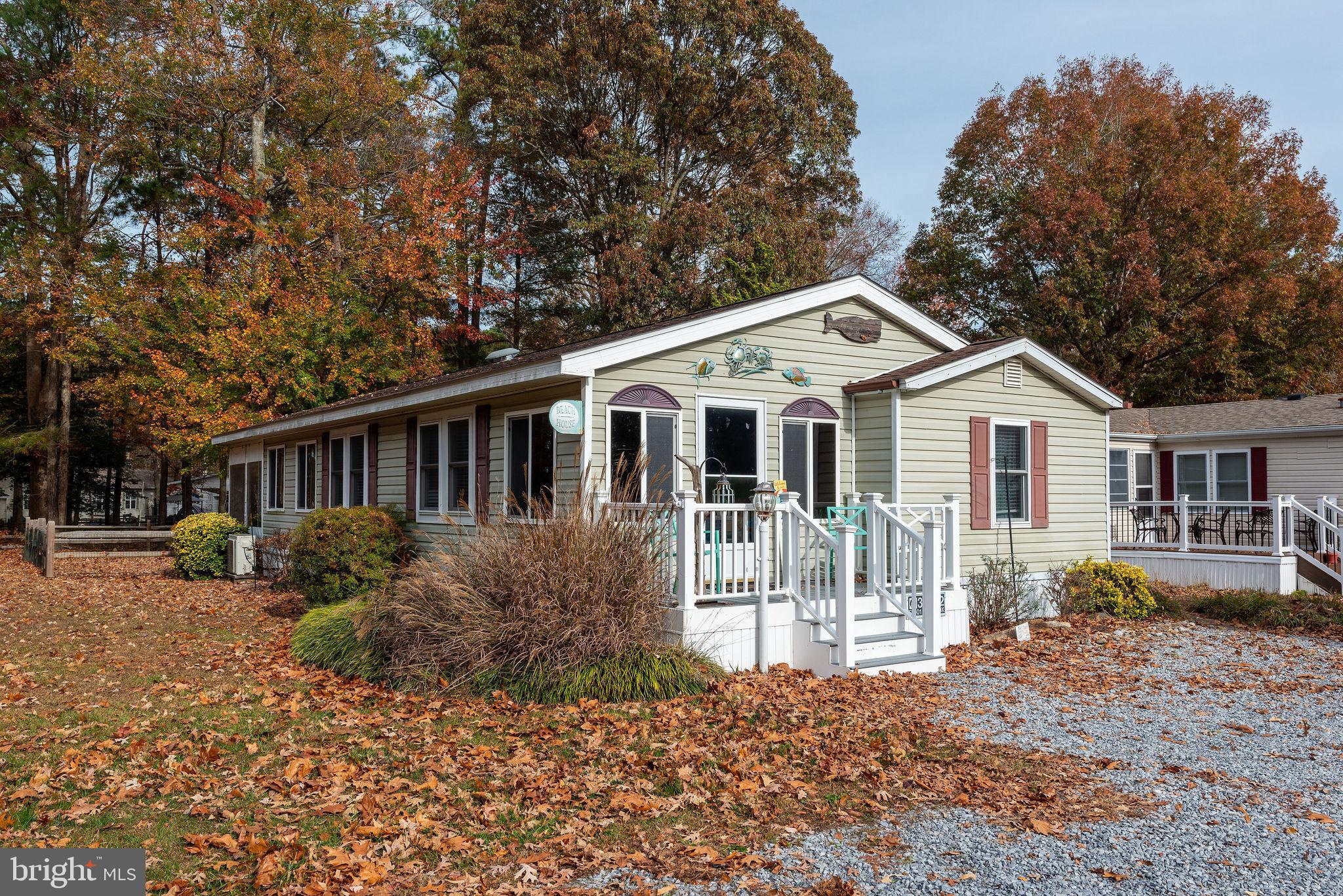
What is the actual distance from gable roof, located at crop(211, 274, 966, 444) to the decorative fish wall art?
23 centimetres

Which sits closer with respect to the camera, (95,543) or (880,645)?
(880,645)

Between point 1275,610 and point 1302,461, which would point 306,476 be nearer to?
point 1275,610

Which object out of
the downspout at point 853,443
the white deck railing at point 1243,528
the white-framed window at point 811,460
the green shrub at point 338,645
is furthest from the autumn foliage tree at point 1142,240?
the green shrub at point 338,645

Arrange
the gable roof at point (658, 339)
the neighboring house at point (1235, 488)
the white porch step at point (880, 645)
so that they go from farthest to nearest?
the neighboring house at point (1235, 488)
the gable roof at point (658, 339)
the white porch step at point (880, 645)

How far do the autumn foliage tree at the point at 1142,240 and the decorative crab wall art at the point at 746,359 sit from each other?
17.8m

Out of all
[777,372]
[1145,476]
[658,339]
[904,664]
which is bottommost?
[904,664]

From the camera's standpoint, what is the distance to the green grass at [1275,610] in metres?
11.6

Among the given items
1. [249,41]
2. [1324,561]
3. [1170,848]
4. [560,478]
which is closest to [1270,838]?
[1170,848]

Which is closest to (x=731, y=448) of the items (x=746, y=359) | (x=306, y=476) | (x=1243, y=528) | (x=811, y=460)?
(x=746, y=359)

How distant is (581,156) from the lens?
84.2ft

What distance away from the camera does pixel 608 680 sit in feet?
24.5

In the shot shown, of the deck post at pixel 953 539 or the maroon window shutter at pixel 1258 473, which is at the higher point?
the maroon window shutter at pixel 1258 473

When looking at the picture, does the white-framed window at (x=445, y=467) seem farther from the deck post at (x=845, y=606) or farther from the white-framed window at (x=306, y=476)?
the deck post at (x=845, y=606)

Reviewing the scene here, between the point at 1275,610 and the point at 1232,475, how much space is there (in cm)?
942
